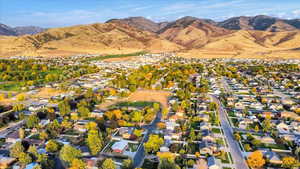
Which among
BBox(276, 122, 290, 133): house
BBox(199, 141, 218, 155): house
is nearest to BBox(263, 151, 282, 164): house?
BBox(199, 141, 218, 155): house

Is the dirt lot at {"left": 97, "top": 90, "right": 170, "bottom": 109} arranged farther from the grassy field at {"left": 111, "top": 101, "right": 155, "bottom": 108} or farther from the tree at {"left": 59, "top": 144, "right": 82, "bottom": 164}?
the tree at {"left": 59, "top": 144, "right": 82, "bottom": 164}

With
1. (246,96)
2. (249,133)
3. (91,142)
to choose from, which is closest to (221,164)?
(249,133)

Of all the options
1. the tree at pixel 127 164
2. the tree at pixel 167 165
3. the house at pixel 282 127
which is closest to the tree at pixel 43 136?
the tree at pixel 127 164

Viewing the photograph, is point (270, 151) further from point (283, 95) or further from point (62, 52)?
point (62, 52)

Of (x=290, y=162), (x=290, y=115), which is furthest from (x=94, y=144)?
(x=290, y=115)

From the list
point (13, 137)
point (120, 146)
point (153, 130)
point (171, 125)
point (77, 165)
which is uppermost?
point (171, 125)

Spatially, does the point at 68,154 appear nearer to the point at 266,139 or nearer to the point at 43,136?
the point at 43,136
